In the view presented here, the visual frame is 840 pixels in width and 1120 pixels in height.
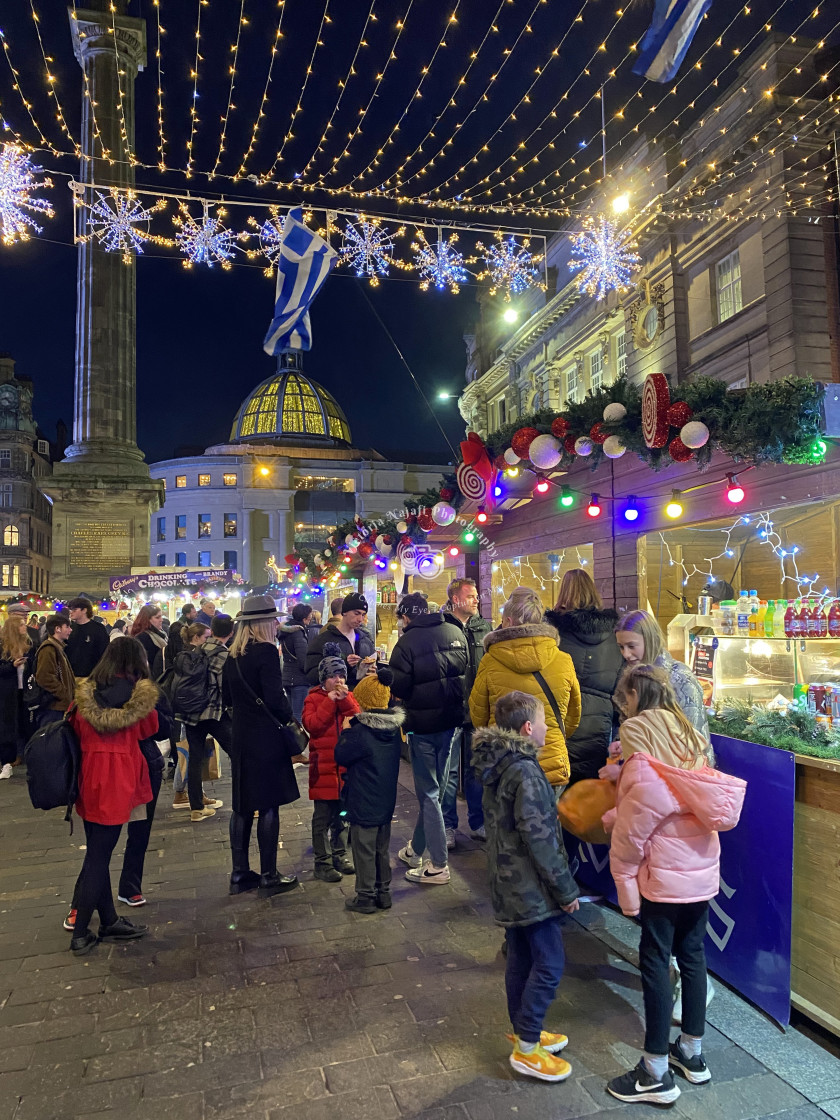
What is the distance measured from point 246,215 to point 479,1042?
379 inches

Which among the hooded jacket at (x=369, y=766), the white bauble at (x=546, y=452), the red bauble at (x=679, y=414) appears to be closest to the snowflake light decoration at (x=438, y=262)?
the white bauble at (x=546, y=452)

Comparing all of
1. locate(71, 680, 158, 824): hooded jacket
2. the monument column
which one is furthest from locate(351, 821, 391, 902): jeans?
the monument column

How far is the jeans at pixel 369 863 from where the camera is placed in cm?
496

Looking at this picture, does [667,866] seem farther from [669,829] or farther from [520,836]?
[520,836]

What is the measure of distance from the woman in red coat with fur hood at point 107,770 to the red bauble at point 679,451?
4.45 metres

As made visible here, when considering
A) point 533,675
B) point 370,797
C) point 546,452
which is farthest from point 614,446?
point 370,797

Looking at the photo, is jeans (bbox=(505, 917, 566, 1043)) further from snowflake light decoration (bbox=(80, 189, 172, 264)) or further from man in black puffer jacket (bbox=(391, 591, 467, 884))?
snowflake light decoration (bbox=(80, 189, 172, 264))

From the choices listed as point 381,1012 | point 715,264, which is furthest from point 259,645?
point 715,264

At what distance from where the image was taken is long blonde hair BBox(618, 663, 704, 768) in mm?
3191

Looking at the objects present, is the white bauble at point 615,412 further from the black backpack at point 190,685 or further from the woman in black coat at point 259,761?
the black backpack at point 190,685

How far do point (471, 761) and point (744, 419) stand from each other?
354 cm

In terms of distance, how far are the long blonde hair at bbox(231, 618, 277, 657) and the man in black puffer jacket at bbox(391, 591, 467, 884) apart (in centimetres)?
99

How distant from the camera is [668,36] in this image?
5473 mm

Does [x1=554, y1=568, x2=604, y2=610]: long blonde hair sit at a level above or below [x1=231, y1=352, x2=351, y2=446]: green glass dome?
below
